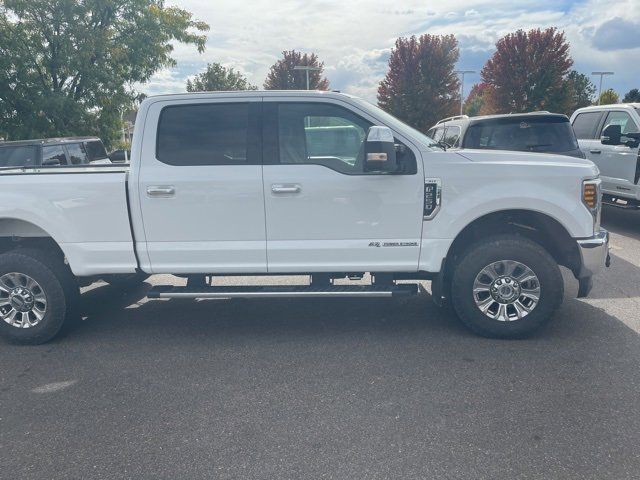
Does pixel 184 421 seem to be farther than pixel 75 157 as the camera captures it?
No

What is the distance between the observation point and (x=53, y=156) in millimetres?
9797

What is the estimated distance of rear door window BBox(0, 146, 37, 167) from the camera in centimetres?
955

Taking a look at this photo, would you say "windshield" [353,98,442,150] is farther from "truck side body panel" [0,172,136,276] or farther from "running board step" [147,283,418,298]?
"truck side body panel" [0,172,136,276]

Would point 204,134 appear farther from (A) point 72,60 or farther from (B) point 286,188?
(A) point 72,60

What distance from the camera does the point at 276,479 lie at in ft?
9.11

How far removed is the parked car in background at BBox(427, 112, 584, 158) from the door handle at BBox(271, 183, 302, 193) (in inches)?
163

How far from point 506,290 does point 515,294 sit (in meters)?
0.08

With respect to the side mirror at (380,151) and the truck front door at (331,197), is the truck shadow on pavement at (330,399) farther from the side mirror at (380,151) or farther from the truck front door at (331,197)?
the side mirror at (380,151)

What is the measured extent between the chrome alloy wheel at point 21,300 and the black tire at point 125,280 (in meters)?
0.81

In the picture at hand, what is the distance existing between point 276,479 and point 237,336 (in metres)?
2.14

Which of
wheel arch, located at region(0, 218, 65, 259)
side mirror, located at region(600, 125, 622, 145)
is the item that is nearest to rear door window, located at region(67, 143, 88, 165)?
wheel arch, located at region(0, 218, 65, 259)

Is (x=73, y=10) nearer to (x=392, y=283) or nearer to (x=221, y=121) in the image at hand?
(x=221, y=121)

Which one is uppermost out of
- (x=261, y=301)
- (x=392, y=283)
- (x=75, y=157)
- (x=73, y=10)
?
(x=73, y=10)

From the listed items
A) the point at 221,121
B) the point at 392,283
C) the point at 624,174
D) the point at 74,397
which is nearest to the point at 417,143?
the point at 392,283
